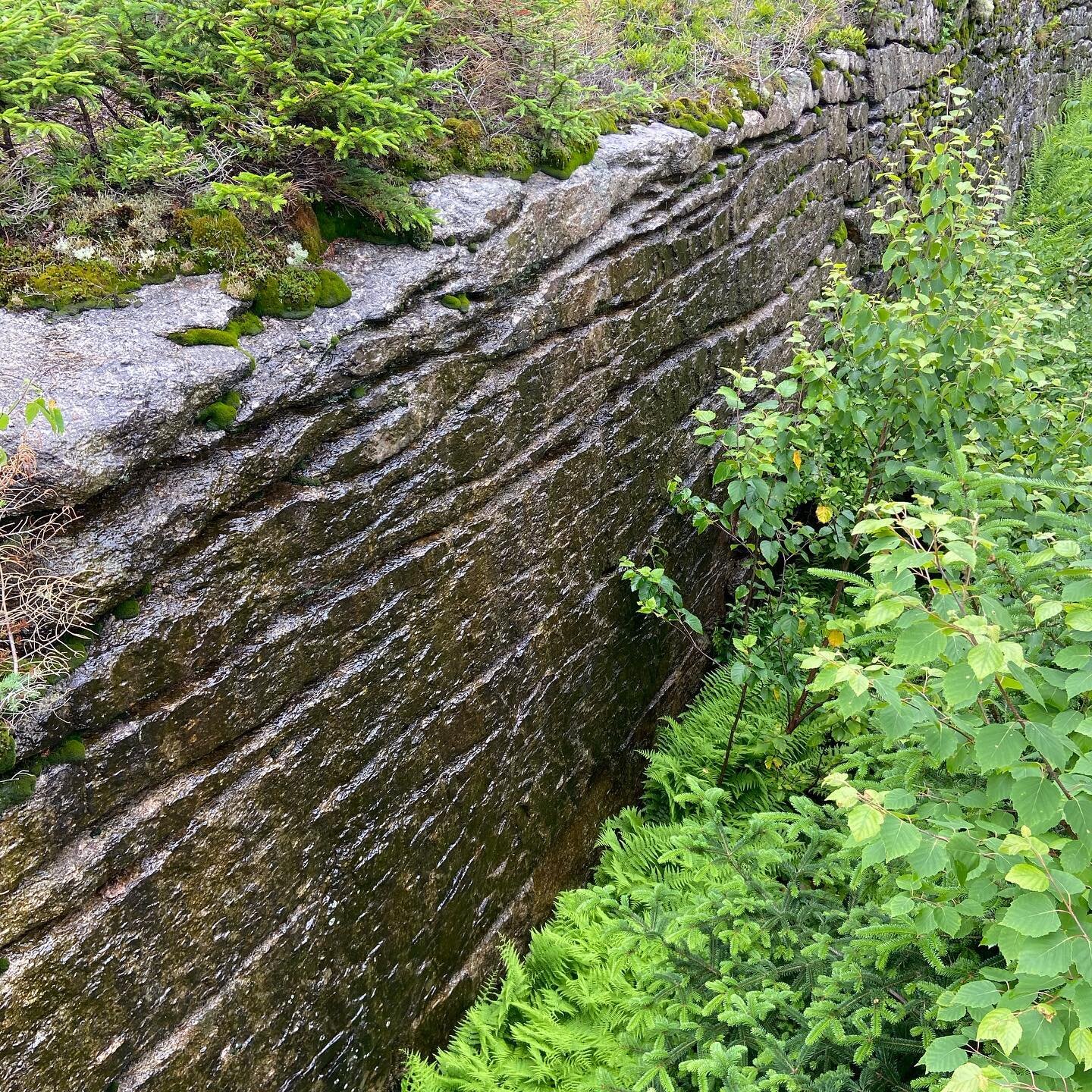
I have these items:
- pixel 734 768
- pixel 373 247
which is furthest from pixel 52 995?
pixel 734 768

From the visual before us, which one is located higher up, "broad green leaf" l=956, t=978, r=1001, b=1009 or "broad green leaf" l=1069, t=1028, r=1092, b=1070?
"broad green leaf" l=1069, t=1028, r=1092, b=1070

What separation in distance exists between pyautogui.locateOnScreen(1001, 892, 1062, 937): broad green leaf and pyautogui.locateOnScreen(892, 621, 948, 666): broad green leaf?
541 mm

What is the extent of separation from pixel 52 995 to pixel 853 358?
4.91 m

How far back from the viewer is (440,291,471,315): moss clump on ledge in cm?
340

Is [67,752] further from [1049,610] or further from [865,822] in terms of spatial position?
[1049,610]

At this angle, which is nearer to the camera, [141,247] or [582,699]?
[141,247]

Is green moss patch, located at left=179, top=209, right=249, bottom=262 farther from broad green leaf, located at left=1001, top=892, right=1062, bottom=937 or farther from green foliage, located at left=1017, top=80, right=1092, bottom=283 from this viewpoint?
green foliage, located at left=1017, top=80, right=1092, bottom=283

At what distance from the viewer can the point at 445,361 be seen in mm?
3422

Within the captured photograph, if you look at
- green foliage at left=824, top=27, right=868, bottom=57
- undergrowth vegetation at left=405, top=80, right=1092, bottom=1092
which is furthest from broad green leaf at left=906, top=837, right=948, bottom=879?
green foliage at left=824, top=27, right=868, bottom=57

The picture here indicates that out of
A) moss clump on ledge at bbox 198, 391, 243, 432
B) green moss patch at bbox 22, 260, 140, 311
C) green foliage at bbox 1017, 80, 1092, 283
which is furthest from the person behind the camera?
green foliage at bbox 1017, 80, 1092, 283

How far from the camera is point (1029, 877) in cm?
155

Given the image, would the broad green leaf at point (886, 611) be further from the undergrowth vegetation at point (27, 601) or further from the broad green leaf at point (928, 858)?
the undergrowth vegetation at point (27, 601)

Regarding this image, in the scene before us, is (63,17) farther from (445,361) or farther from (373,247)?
(445,361)

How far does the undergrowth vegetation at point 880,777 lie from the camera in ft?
5.63
